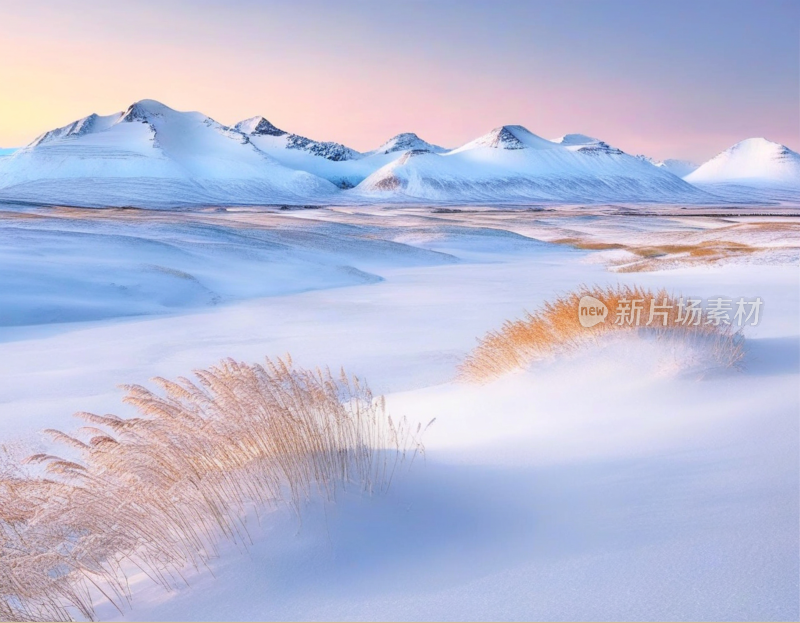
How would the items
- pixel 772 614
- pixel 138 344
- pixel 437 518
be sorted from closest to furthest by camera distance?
pixel 772 614 < pixel 437 518 < pixel 138 344

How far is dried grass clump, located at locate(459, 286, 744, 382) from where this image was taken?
6.85 m

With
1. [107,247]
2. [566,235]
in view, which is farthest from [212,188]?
[107,247]

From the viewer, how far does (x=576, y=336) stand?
7.38 metres

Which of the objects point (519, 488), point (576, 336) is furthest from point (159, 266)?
point (519, 488)

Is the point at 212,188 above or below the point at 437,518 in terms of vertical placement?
above

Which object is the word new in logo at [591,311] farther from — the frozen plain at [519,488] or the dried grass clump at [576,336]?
the frozen plain at [519,488]

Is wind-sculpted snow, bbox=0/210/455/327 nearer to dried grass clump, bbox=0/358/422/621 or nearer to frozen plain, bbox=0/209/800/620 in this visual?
frozen plain, bbox=0/209/800/620

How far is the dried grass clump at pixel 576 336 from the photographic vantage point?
6.85m

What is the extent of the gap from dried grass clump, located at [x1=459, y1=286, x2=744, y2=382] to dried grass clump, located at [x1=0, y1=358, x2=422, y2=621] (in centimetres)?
319

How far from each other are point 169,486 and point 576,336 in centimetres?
471

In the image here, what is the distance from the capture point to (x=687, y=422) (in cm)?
524

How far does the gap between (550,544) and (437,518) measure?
0.66 meters

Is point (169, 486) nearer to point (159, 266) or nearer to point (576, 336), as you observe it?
point (576, 336)

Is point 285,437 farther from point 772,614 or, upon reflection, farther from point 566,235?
point 566,235
